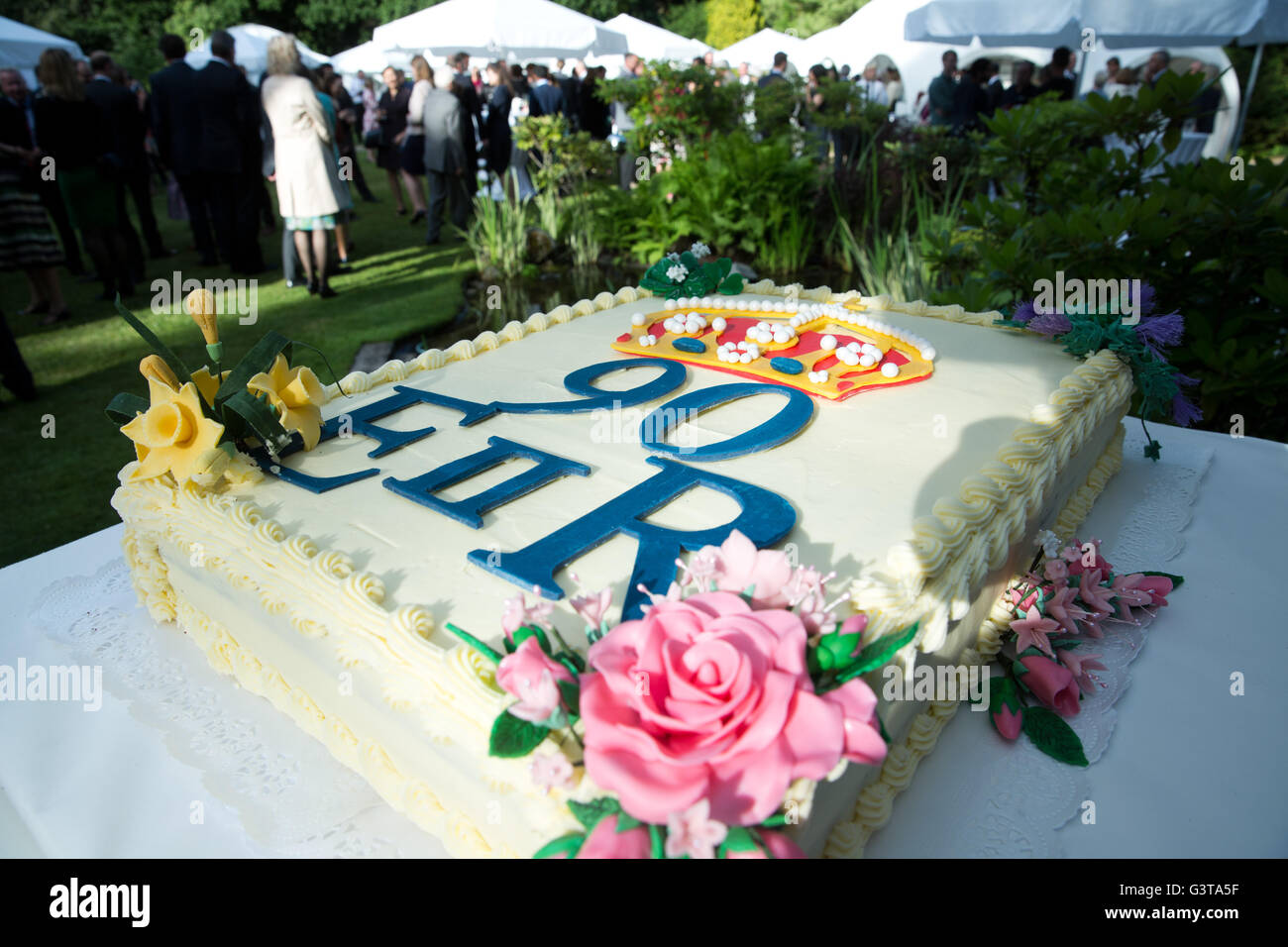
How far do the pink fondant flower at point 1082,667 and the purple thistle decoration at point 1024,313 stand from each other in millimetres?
1590

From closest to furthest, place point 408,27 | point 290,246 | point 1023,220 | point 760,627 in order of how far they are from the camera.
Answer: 1. point 760,627
2. point 1023,220
3. point 290,246
4. point 408,27

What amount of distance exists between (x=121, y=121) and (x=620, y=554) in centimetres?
852

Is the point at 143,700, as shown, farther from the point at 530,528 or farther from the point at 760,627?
the point at 760,627

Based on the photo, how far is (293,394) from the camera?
7.73 feet

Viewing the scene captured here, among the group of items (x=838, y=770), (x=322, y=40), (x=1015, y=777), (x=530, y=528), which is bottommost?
(x=1015, y=777)

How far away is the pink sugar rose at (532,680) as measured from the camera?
1.24m

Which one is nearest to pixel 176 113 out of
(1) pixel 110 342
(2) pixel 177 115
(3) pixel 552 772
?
(2) pixel 177 115

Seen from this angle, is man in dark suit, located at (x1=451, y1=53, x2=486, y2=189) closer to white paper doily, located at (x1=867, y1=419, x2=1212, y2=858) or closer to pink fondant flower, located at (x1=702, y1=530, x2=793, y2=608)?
white paper doily, located at (x1=867, y1=419, x2=1212, y2=858)

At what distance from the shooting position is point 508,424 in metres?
2.59

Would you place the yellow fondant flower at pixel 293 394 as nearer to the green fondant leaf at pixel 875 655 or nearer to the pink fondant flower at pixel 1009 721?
the green fondant leaf at pixel 875 655

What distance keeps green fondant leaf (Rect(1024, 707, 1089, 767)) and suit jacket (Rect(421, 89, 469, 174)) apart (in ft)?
28.3

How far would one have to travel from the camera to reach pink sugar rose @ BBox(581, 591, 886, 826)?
1119 millimetres
